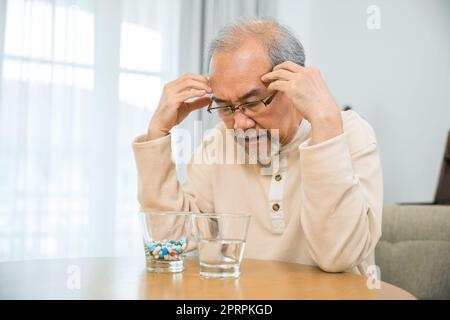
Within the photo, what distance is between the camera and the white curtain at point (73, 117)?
Result: 9.20 ft

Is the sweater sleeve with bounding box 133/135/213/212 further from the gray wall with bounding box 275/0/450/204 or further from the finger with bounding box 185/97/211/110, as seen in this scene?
the gray wall with bounding box 275/0/450/204

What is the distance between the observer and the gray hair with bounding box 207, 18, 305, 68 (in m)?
1.35

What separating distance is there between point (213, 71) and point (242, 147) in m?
0.21

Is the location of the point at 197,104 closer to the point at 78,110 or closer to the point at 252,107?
the point at 252,107

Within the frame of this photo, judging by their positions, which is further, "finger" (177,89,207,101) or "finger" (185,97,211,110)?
"finger" (185,97,211,110)

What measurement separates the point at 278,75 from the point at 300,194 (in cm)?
31

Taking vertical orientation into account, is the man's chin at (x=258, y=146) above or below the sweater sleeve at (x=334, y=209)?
above

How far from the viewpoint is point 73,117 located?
294 cm

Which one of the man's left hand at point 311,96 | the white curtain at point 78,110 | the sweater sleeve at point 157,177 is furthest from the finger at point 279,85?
the white curtain at point 78,110

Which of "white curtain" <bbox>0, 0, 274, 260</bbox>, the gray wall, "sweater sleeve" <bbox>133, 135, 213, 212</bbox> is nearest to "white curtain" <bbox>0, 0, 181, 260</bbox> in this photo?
"white curtain" <bbox>0, 0, 274, 260</bbox>

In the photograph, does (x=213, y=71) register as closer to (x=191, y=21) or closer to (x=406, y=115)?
(x=191, y=21)

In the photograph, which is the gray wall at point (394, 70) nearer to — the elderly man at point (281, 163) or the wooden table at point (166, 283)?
the elderly man at point (281, 163)

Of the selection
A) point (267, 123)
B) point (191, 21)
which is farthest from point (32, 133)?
point (267, 123)

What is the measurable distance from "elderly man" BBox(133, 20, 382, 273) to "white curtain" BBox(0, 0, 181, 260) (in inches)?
59.5
